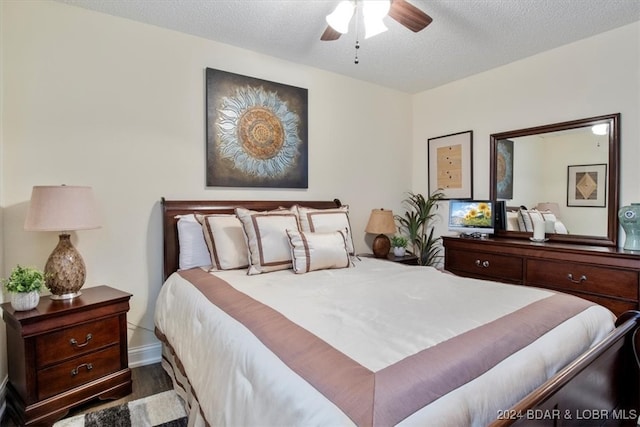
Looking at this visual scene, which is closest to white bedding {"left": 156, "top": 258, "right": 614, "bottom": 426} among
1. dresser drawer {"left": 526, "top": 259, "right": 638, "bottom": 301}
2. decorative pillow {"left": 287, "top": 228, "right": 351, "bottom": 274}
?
decorative pillow {"left": 287, "top": 228, "right": 351, "bottom": 274}

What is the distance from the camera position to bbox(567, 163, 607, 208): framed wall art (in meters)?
2.72

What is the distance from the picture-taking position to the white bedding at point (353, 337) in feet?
3.08

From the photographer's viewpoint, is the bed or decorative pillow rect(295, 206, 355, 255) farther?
decorative pillow rect(295, 206, 355, 255)

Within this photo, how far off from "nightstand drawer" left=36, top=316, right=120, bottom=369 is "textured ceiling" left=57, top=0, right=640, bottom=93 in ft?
7.04

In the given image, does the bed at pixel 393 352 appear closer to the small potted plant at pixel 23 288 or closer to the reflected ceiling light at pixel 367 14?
the small potted plant at pixel 23 288

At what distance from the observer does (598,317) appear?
154 centimetres

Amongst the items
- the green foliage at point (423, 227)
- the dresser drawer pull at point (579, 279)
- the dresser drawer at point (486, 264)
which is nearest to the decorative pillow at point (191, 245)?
the dresser drawer at point (486, 264)

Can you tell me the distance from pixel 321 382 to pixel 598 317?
141cm

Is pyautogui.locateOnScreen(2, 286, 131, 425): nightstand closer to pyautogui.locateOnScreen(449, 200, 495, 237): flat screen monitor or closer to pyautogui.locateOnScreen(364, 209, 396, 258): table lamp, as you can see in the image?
pyautogui.locateOnScreen(364, 209, 396, 258): table lamp

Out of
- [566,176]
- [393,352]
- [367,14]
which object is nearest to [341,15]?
[367,14]

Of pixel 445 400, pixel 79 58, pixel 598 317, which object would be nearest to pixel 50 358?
pixel 79 58

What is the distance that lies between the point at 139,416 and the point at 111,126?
1.95 metres

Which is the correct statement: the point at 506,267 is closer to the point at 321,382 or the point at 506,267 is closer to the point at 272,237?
the point at 272,237

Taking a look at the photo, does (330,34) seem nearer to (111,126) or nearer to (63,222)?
(111,126)
